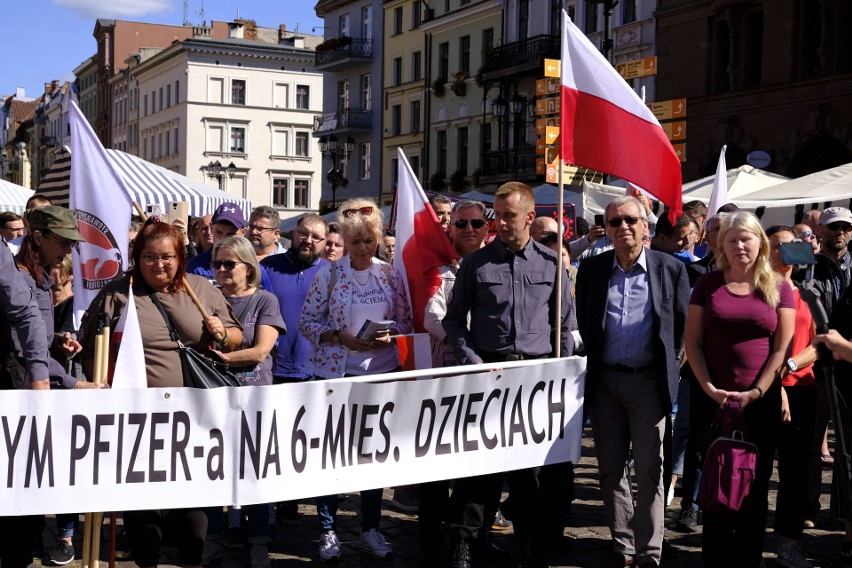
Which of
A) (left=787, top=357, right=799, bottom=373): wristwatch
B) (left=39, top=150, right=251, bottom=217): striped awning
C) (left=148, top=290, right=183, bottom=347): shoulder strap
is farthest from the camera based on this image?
(left=39, top=150, right=251, bottom=217): striped awning

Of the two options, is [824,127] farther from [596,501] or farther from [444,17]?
[444,17]

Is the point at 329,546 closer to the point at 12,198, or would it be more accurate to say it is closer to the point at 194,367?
the point at 194,367

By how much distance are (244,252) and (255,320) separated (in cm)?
41

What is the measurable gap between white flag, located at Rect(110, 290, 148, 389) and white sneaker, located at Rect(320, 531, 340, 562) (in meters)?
1.96

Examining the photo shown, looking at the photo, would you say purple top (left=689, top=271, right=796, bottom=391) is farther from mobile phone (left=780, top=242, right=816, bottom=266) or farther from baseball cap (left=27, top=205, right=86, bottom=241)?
baseball cap (left=27, top=205, right=86, bottom=241)

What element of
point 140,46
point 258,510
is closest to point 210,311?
point 258,510

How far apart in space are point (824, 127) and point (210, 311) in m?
22.5

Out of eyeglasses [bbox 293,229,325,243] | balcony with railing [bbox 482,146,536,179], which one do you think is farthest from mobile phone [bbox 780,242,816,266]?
balcony with railing [bbox 482,146,536,179]

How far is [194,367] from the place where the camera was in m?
5.32

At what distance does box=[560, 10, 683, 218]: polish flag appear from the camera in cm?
643

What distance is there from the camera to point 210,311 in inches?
224

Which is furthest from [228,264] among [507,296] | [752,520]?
[752,520]

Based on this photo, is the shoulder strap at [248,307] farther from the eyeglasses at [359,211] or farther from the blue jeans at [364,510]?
the blue jeans at [364,510]

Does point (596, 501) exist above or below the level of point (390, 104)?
below
